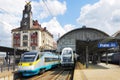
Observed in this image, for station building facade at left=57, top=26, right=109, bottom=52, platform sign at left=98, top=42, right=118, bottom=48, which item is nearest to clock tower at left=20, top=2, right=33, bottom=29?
station building facade at left=57, top=26, right=109, bottom=52

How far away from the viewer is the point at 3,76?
77.1 ft

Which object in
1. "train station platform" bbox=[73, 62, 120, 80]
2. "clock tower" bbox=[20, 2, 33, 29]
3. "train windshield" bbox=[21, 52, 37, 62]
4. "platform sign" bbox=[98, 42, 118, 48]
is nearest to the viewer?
"train station platform" bbox=[73, 62, 120, 80]

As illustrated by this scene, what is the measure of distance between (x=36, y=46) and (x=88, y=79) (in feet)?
291

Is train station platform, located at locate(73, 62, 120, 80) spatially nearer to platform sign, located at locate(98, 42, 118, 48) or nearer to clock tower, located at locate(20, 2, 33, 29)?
platform sign, located at locate(98, 42, 118, 48)

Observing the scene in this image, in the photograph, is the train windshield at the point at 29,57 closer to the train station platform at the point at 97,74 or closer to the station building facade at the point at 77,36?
the train station platform at the point at 97,74

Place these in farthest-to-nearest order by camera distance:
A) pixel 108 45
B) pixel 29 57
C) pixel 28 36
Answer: pixel 28 36
pixel 108 45
pixel 29 57

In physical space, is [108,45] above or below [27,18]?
below

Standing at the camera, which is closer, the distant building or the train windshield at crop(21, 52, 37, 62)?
the train windshield at crop(21, 52, 37, 62)

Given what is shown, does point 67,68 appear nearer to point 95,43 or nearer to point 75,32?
point 95,43

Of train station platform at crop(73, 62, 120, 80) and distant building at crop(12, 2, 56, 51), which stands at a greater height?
distant building at crop(12, 2, 56, 51)

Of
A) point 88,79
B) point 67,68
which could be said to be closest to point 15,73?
point 88,79

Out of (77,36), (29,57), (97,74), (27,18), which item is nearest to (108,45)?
(97,74)

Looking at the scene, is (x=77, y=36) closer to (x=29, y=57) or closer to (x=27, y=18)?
(x=29, y=57)

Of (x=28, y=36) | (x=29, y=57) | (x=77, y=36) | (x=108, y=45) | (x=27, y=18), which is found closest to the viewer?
(x=29, y=57)
